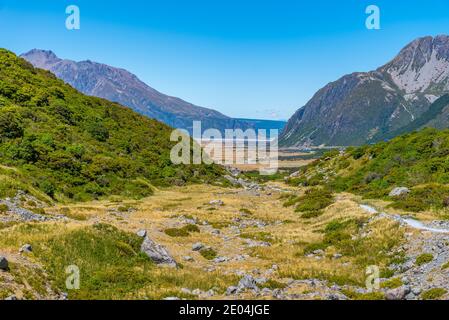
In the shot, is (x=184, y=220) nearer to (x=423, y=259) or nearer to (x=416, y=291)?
(x=423, y=259)

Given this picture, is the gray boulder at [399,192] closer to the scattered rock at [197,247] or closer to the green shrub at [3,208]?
the scattered rock at [197,247]

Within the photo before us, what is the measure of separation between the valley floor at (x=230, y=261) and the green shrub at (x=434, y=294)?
38 millimetres

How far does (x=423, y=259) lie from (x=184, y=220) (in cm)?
2541

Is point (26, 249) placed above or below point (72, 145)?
below

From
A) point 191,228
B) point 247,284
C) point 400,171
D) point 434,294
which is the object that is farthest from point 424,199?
point 247,284

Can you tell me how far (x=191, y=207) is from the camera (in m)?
55.5

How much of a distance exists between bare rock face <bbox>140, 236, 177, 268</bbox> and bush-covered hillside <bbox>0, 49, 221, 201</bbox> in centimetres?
2117

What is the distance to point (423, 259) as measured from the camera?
69.5 feet

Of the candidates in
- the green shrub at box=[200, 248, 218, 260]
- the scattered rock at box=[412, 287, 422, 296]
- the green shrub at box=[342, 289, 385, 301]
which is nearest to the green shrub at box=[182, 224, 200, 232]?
the green shrub at box=[200, 248, 218, 260]

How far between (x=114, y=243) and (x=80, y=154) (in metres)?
43.7

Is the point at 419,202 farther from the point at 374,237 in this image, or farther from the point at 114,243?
the point at 114,243

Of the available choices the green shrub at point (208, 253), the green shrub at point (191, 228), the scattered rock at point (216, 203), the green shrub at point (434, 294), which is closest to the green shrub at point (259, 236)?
the green shrub at point (191, 228)

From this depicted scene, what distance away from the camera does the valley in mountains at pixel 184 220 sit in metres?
18.8

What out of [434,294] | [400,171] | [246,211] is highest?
[400,171]
